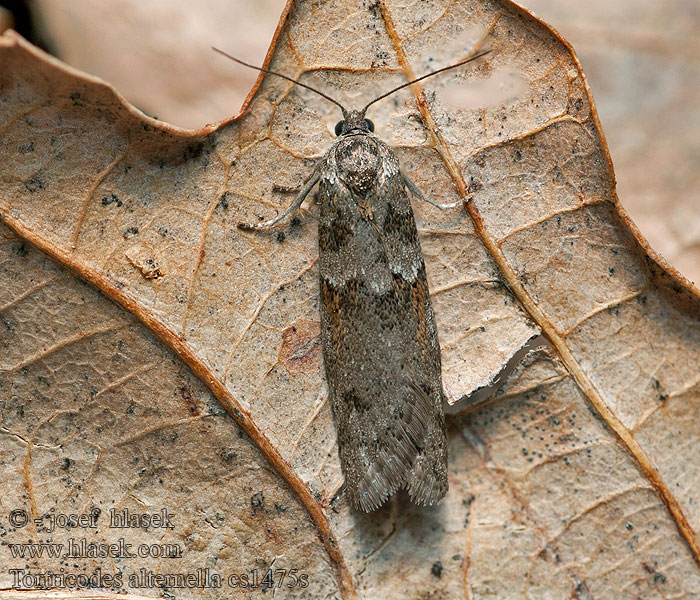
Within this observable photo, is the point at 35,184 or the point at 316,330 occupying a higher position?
the point at 35,184

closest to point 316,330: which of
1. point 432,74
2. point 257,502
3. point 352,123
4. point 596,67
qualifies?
point 257,502

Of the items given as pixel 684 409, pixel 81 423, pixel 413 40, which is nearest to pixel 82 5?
pixel 413 40

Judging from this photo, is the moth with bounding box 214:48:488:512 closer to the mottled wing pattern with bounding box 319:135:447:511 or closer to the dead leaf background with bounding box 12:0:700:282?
the mottled wing pattern with bounding box 319:135:447:511

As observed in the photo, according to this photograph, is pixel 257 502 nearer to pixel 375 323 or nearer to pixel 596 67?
pixel 375 323

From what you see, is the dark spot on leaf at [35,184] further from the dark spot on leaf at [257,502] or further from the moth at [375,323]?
the dark spot on leaf at [257,502]

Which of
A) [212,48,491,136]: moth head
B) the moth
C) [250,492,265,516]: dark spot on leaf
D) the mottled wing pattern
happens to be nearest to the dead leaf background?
[212,48,491,136]: moth head

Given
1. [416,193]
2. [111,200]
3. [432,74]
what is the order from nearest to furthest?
1. [111,200]
2. [432,74]
3. [416,193]
